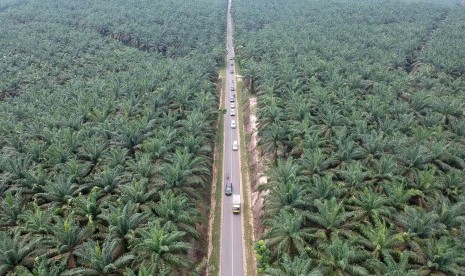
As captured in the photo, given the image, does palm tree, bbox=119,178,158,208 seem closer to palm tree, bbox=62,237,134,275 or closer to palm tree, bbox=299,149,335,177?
palm tree, bbox=62,237,134,275

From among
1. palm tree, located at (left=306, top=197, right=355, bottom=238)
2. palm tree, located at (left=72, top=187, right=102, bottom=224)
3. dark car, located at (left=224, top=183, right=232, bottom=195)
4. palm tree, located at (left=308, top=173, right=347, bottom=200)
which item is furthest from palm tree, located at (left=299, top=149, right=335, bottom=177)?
palm tree, located at (left=72, top=187, right=102, bottom=224)

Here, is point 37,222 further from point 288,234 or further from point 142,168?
point 288,234

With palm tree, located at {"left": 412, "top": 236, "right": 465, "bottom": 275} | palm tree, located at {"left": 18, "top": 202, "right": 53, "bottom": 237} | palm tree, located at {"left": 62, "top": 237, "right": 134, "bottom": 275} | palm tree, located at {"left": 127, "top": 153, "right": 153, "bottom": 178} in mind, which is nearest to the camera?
palm tree, located at {"left": 62, "top": 237, "right": 134, "bottom": 275}

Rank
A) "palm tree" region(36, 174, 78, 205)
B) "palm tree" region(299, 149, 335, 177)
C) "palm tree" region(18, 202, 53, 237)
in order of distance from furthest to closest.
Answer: "palm tree" region(299, 149, 335, 177)
"palm tree" region(36, 174, 78, 205)
"palm tree" region(18, 202, 53, 237)

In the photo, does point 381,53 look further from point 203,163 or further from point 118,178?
point 118,178

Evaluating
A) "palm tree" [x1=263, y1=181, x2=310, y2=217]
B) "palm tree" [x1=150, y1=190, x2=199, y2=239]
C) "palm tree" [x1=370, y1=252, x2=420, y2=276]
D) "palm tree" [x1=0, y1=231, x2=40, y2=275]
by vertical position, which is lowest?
"palm tree" [x1=370, y1=252, x2=420, y2=276]

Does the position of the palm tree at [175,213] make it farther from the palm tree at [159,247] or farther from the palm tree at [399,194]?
the palm tree at [399,194]

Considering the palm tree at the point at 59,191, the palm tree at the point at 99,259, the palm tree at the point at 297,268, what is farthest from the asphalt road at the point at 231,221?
the palm tree at the point at 59,191

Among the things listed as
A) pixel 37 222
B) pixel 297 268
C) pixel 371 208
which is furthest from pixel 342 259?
pixel 37 222
